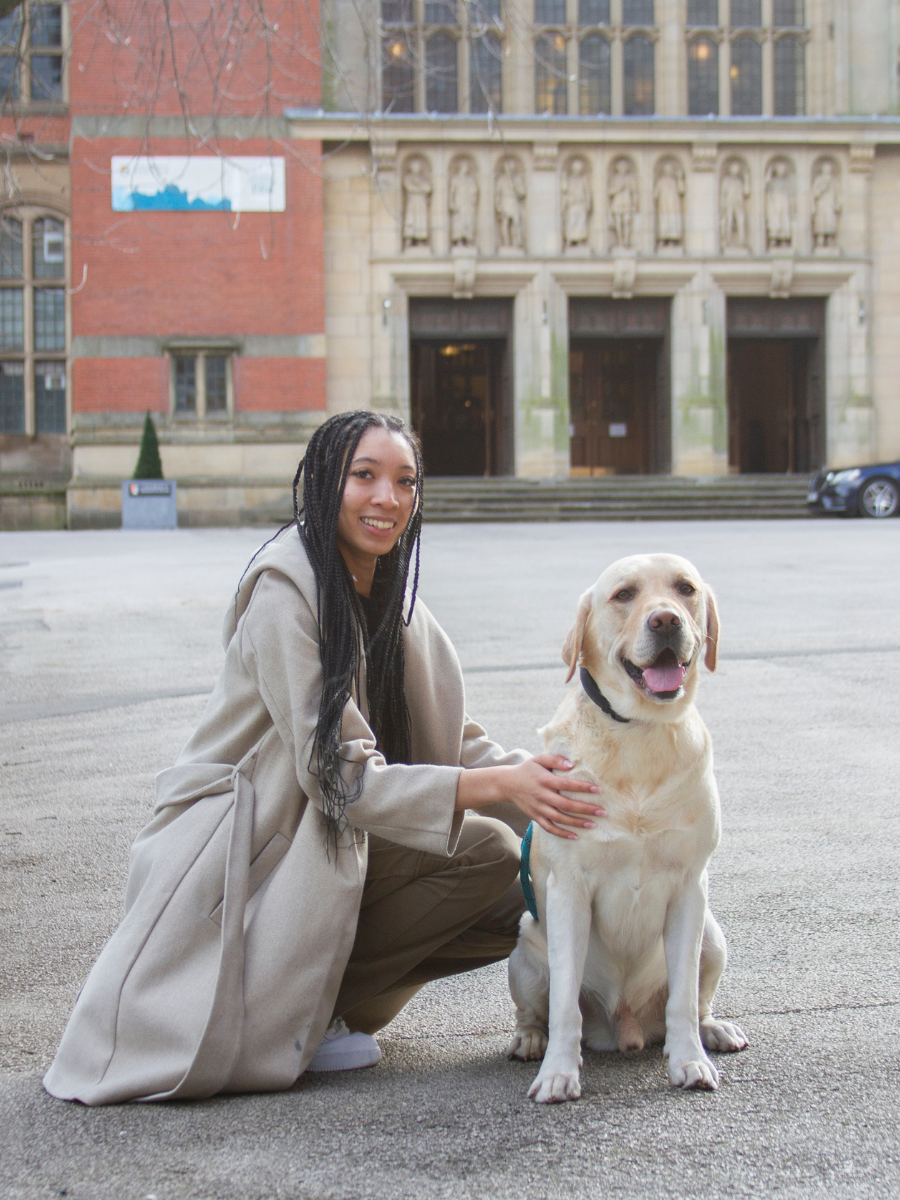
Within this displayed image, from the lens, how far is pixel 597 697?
263 cm

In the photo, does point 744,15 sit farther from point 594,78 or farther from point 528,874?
point 528,874

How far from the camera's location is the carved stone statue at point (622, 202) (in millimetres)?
27438

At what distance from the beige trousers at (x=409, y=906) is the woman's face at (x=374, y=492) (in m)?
0.75

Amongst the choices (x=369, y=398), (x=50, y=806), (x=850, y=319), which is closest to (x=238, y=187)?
(x=369, y=398)

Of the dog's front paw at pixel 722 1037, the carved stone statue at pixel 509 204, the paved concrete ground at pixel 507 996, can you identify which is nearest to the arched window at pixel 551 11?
the carved stone statue at pixel 509 204

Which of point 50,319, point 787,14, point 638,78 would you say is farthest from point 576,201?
point 50,319

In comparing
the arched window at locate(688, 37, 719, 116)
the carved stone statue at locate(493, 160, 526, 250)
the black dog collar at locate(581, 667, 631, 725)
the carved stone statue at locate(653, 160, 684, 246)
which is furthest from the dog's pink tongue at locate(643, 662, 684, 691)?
the arched window at locate(688, 37, 719, 116)

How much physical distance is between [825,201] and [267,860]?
28.7 meters

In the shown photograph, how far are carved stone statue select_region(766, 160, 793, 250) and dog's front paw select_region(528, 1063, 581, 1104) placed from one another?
1106 inches

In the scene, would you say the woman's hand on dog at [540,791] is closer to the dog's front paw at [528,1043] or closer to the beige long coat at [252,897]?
the beige long coat at [252,897]

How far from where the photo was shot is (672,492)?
25469 millimetres

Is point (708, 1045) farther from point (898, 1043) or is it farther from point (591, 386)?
point (591, 386)

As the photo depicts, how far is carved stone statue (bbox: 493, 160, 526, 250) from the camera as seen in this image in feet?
89.2

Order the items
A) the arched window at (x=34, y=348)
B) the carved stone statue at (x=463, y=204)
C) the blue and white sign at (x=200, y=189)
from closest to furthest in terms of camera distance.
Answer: the blue and white sign at (x=200, y=189) < the carved stone statue at (x=463, y=204) < the arched window at (x=34, y=348)
